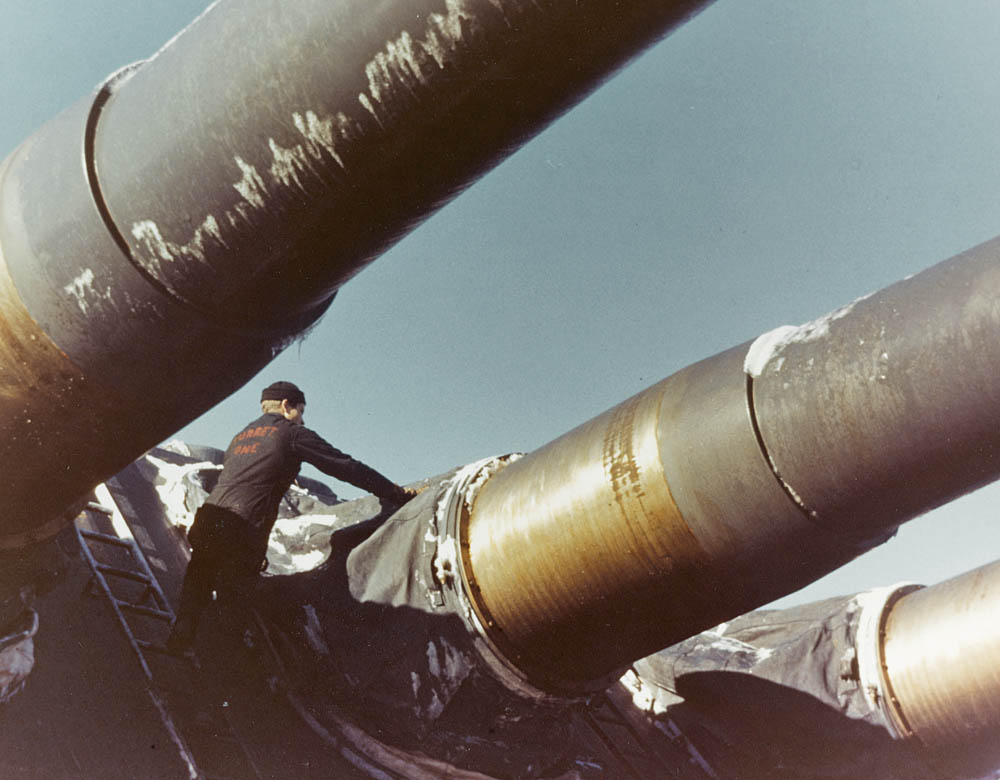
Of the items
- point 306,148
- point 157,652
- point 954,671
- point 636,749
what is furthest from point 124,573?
point 954,671

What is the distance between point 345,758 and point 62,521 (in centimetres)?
151

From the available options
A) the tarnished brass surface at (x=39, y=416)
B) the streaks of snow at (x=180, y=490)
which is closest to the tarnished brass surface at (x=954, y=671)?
the streaks of snow at (x=180, y=490)

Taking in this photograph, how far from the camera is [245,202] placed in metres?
2.10

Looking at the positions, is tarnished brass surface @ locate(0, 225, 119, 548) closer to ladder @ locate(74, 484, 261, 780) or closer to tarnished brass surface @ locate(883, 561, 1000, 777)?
ladder @ locate(74, 484, 261, 780)

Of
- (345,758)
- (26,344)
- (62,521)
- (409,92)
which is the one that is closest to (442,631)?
(345,758)

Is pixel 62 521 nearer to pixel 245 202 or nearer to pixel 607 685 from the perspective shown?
pixel 245 202

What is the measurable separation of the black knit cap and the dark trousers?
0.61 meters

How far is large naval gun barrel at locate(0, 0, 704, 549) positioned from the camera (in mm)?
1801

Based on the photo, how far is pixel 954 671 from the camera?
425cm

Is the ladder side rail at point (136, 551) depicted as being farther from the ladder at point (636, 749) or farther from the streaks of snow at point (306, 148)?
the streaks of snow at point (306, 148)

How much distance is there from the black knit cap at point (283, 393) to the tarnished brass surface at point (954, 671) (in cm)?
308

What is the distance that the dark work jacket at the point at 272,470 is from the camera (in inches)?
160

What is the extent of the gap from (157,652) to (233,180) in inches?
99.8

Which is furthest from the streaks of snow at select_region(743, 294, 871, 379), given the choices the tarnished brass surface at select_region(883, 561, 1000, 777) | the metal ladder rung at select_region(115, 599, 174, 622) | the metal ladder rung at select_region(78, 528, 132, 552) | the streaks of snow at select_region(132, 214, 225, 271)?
the metal ladder rung at select_region(78, 528, 132, 552)
